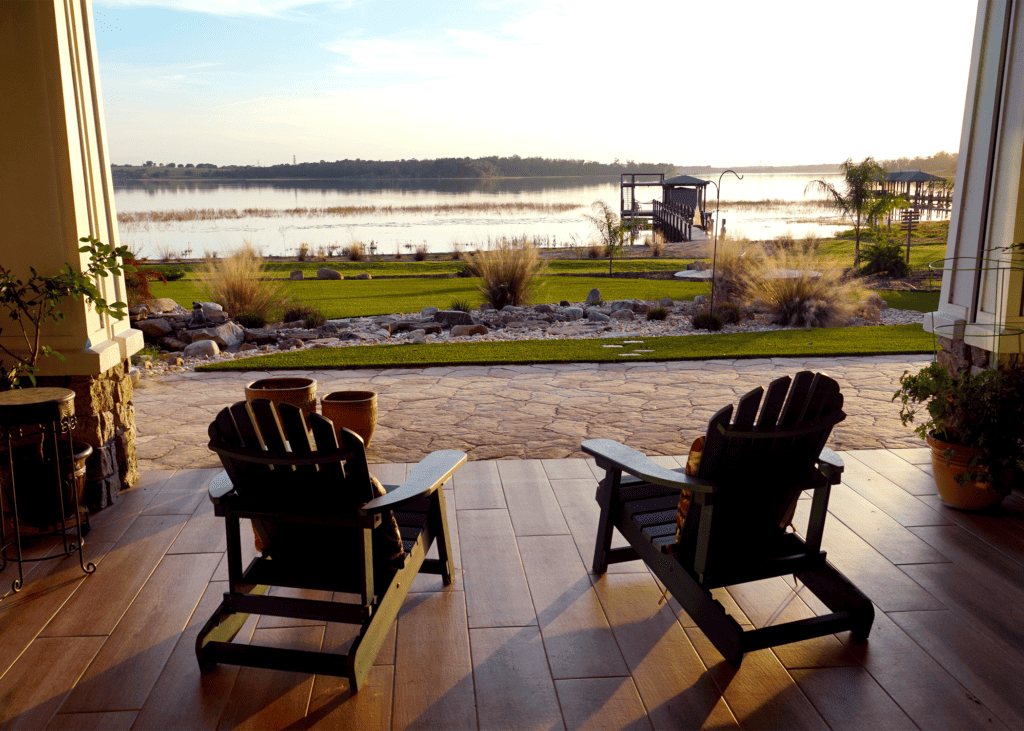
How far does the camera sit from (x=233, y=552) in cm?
229

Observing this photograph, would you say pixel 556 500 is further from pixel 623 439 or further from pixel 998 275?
pixel 998 275

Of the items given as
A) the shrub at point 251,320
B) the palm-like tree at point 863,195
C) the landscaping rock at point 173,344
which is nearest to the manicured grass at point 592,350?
the landscaping rock at point 173,344

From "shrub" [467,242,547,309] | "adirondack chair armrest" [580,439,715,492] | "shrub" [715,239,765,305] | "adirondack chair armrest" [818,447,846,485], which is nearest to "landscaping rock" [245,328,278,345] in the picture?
"shrub" [467,242,547,309]

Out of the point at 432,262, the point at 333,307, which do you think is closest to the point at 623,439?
the point at 333,307

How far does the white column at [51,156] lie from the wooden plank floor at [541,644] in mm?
912

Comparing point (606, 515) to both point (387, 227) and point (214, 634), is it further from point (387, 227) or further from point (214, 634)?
point (387, 227)

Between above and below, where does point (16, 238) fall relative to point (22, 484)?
above

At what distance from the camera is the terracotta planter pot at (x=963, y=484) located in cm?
334

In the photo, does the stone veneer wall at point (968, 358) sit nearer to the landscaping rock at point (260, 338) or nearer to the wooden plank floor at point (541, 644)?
the wooden plank floor at point (541, 644)

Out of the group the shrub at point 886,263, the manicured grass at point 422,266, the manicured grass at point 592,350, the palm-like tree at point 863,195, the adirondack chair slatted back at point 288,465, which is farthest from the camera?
the palm-like tree at point 863,195

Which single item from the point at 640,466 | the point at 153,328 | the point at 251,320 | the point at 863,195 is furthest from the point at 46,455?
the point at 863,195

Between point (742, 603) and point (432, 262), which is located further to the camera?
point (432, 262)

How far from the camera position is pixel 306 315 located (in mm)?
9461

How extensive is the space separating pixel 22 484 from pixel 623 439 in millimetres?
3071
